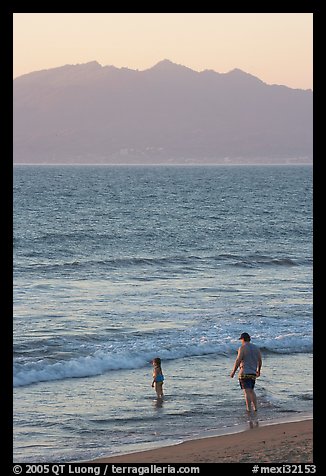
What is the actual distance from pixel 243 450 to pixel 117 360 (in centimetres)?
718

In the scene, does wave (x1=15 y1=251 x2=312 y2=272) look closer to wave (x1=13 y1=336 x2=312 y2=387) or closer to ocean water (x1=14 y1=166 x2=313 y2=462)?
ocean water (x1=14 y1=166 x2=313 y2=462)

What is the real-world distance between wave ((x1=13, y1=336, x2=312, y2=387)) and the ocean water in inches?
1.3

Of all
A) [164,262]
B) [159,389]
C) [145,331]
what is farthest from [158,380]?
[164,262]

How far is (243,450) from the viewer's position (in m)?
11.1

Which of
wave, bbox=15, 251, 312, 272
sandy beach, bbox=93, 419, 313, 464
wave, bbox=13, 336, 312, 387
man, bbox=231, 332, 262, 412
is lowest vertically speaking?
sandy beach, bbox=93, 419, 313, 464

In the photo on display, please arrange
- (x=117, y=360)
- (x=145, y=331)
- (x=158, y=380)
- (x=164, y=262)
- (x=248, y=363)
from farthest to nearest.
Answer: (x=164, y=262)
(x=145, y=331)
(x=117, y=360)
(x=158, y=380)
(x=248, y=363)

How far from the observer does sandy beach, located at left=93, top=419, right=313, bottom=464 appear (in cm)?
1041

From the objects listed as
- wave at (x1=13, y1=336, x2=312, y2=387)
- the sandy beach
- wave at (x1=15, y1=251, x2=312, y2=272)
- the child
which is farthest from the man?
wave at (x1=15, y1=251, x2=312, y2=272)

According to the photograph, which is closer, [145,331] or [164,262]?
[145,331]

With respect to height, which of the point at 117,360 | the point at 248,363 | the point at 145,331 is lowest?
the point at 117,360

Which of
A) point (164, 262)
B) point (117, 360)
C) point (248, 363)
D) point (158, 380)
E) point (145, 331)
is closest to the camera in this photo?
point (248, 363)

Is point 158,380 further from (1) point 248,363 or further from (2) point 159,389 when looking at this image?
(1) point 248,363

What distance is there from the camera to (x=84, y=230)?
5444 cm
